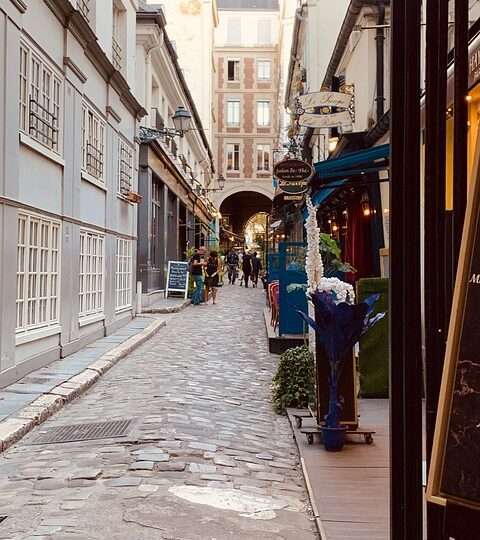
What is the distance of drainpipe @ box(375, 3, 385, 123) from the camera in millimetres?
14039

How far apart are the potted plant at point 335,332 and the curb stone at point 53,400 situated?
9.30 feet

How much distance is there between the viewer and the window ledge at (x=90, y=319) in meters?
12.7

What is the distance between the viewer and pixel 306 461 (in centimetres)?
570

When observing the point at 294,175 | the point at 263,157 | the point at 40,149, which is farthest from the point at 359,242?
the point at 263,157

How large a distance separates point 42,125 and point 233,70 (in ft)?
181

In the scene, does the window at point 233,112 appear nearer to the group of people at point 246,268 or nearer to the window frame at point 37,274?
the group of people at point 246,268

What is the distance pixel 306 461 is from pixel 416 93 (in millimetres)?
3976

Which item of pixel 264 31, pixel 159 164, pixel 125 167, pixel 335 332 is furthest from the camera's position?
pixel 264 31

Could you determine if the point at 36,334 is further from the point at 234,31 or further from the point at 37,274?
the point at 234,31

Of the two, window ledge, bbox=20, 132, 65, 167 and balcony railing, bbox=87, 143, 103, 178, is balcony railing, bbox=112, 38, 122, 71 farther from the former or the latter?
window ledge, bbox=20, 132, 65, 167

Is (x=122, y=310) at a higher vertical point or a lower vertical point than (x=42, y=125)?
lower

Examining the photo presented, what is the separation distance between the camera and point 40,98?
10.3m

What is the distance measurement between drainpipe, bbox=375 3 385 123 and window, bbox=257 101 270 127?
47.5m

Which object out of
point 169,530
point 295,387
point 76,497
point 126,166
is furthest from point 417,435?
point 126,166
